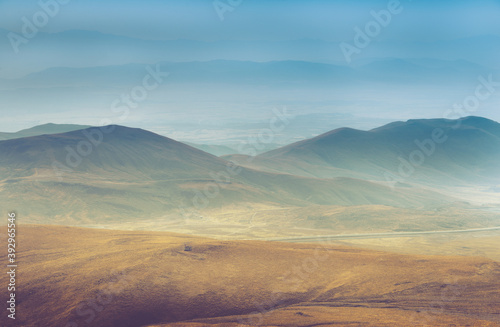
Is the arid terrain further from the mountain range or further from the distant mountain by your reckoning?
the distant mountain

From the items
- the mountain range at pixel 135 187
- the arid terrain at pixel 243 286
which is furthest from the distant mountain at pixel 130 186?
the arid terrain at pixel 243 286

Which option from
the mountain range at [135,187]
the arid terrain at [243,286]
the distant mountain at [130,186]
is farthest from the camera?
the distant mountain at [130,186]

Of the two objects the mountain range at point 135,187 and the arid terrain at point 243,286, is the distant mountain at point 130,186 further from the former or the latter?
the arid terrain at point 243,286

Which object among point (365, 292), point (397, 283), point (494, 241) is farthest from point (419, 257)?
point (494, 241)

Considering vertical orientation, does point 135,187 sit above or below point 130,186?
below

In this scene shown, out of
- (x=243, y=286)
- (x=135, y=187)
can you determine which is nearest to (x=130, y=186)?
(x=135, y=187)

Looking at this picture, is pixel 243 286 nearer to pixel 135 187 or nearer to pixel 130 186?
pixel 135 187
